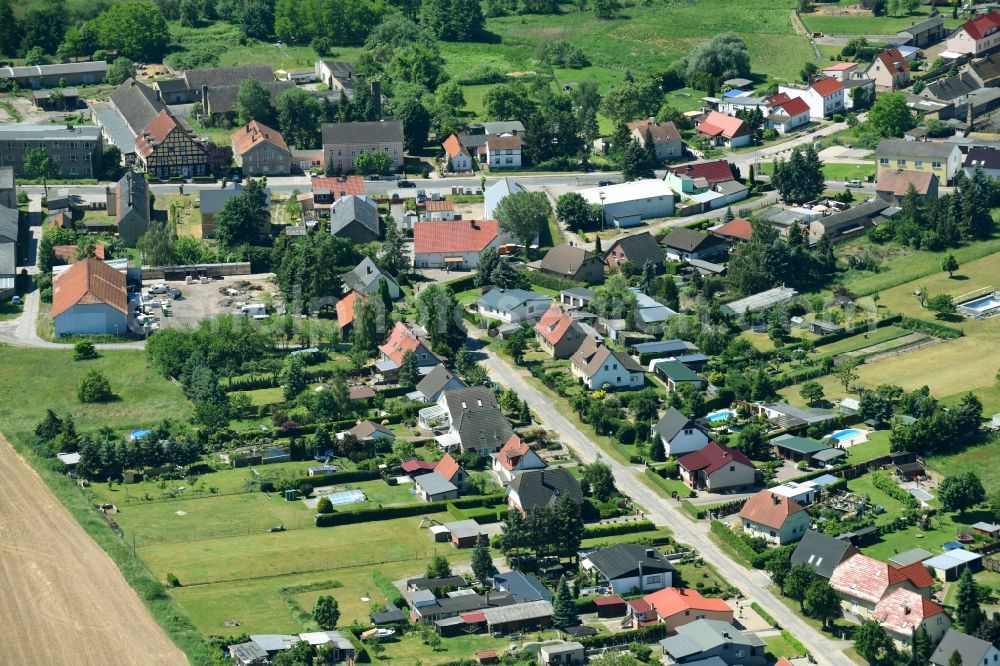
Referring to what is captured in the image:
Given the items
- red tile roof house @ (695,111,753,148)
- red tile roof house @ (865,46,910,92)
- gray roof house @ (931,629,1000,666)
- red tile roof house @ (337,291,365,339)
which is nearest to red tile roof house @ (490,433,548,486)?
red tile roof house @ (337,291,365,339)

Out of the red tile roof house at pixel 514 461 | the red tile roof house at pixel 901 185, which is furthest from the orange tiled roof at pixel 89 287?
the red tile roof house at pixel 901 185

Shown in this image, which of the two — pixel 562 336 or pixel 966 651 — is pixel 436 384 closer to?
pixel 562 336

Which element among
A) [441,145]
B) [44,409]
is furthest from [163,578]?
[441,145]

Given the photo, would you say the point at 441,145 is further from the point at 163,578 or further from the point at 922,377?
the point at 163,578

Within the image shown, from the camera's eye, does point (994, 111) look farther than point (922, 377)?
Yes

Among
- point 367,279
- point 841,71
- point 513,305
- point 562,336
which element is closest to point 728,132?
point 841,71
